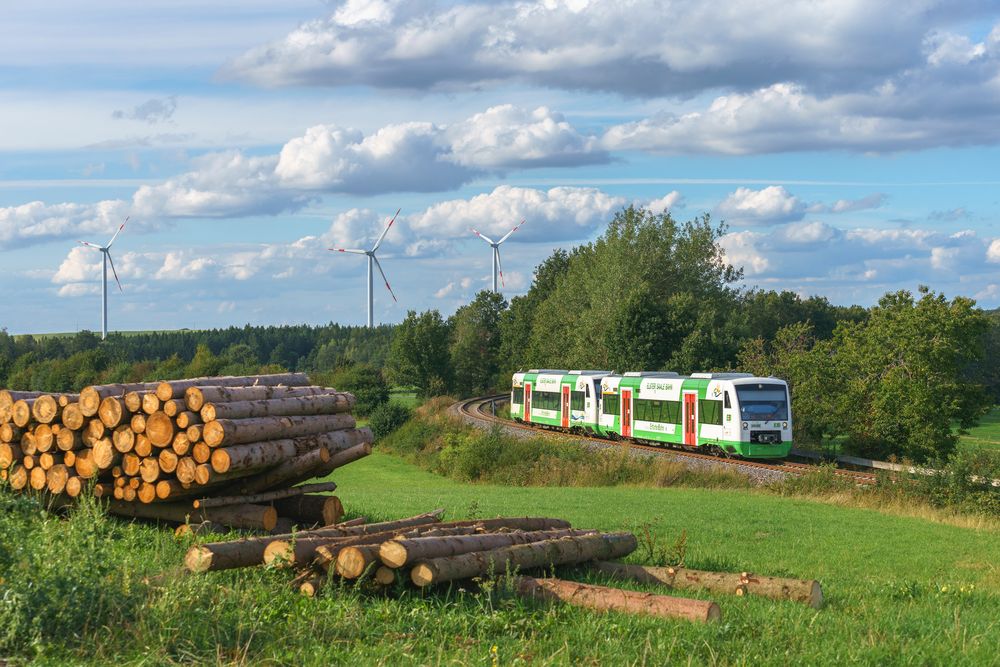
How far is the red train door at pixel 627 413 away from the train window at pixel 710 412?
5.41 metres

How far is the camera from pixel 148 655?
7672 millimetres

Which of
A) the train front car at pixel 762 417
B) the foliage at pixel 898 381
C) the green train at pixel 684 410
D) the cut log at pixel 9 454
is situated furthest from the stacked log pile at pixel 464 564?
the foliage at pixel 898 381

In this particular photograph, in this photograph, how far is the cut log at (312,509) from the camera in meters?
16.1

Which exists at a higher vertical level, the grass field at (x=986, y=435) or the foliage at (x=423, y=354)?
the foliage at (x=423, y=354)

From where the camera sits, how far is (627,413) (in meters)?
41.7

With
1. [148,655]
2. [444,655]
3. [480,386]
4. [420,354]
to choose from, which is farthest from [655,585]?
[480,386]

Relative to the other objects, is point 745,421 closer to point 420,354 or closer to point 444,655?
point 444,655

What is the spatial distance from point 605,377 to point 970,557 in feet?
96.0

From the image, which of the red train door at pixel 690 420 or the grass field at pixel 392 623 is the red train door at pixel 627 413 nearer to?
the red train door at pixel 690 420

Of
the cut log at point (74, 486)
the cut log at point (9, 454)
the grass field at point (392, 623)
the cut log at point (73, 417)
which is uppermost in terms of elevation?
the cut log at point (73, 417)

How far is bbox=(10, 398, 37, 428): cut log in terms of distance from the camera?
1563 cm

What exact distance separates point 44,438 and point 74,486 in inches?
36.9

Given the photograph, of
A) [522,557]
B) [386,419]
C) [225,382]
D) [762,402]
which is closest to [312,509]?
[225,382]

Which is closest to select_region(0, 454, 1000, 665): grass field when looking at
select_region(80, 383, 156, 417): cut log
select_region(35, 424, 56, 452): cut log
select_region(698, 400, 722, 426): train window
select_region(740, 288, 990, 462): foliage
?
select_region(80, 383, 156, 417): cut log
